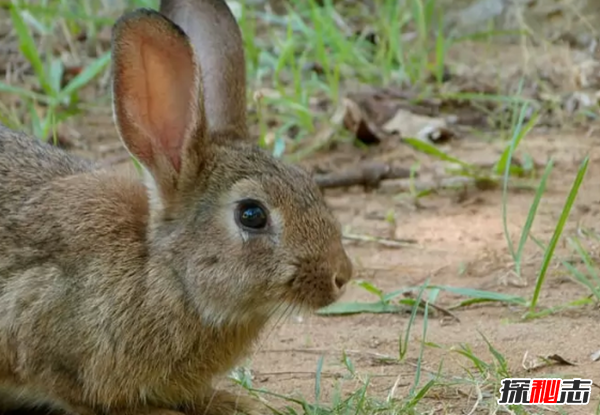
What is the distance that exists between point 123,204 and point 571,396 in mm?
1498

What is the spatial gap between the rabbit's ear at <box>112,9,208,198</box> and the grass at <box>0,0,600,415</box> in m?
0.82

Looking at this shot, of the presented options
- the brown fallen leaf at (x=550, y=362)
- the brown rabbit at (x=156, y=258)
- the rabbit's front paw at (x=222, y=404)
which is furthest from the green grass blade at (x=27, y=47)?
the brown fallen leaf at (x=550, y=362)

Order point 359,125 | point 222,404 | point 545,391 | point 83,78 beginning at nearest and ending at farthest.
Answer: point 545,391, point 222,404, point 83,78, point 359,125

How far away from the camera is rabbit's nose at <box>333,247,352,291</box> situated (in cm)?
390

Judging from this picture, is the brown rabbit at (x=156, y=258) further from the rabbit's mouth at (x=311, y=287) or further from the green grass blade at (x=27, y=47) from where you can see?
the green grass blade at (x=27, y=47)

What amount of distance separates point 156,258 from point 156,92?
20.6 inches

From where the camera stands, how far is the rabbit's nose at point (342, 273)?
390 centimetres

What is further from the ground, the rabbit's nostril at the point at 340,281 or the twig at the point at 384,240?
the rabbit's nostril at the point at 340,281

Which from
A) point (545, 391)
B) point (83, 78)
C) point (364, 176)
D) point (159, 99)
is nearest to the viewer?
point (545, 391)

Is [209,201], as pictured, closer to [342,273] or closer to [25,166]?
[342,273]

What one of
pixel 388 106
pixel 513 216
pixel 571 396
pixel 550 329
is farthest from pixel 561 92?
pixel 571 396

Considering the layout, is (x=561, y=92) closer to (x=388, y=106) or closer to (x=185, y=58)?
(x=388, y=106)

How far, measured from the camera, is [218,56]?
4637 millimetres

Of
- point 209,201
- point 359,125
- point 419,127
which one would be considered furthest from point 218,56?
point 419,127
